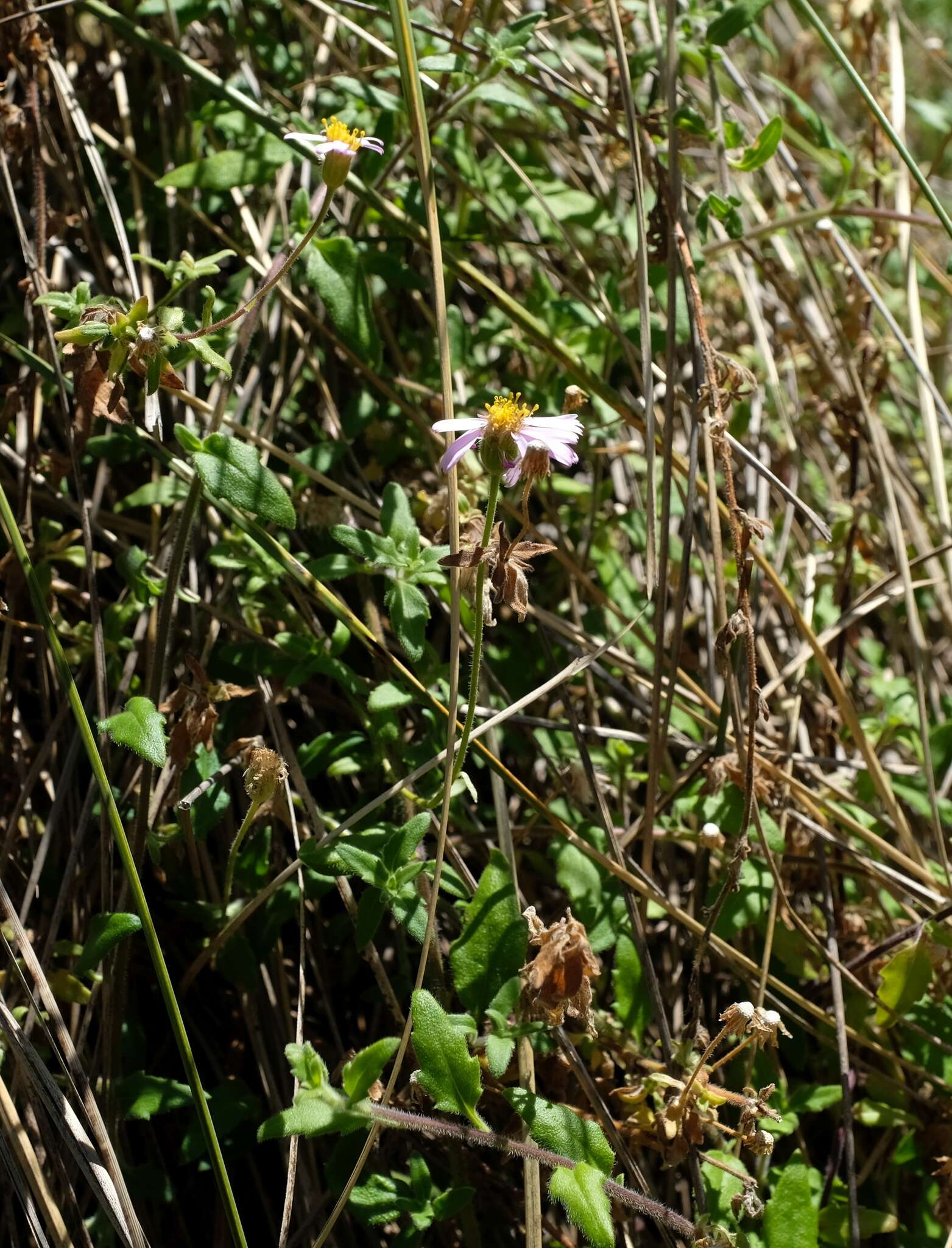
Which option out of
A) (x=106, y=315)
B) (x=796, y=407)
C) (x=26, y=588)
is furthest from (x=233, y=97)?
(x=796, y=407)

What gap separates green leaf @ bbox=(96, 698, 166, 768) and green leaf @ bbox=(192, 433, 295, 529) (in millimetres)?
292

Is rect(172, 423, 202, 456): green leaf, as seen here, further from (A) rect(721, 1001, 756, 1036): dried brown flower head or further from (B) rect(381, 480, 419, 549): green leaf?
(A) rect(721, 1001, 756, 1036): dried brown flower head

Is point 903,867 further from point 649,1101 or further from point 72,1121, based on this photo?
point 72,1121

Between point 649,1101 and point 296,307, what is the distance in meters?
1.40

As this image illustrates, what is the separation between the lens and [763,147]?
1913mm

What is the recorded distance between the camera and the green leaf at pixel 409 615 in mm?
1563

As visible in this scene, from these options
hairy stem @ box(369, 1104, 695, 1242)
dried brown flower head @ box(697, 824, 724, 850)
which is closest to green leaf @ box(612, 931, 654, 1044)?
dried brown flower head @ box(697, 824, 724, 850)

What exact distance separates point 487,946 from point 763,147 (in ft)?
4.54

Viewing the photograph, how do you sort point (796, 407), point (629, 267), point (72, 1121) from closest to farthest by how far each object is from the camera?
1. point (72, 1121)
2. point (629, 267)
3. point (796, 407)

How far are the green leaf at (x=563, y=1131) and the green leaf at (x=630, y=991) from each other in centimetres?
25

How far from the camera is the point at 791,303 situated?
240 cm

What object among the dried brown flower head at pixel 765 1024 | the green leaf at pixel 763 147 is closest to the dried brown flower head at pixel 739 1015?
the dried brown flower head at pixel 765 1024

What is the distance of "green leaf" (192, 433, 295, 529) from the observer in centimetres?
145

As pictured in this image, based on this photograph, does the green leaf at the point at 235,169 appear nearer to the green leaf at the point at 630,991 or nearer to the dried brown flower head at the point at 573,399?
the dried brown flower head at the point at 573,399
